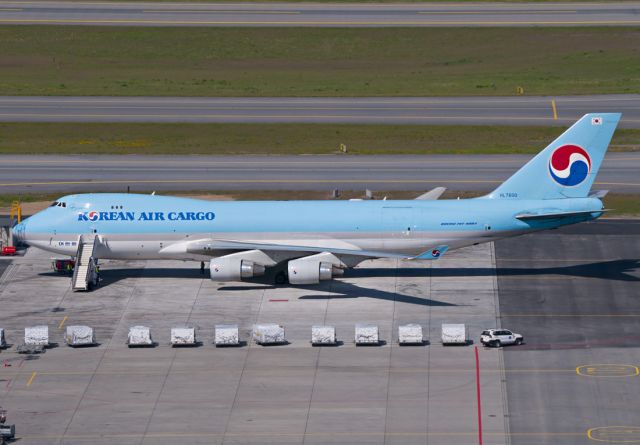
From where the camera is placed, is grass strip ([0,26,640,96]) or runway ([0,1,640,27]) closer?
Result: grass strip ([0,26,640,96])

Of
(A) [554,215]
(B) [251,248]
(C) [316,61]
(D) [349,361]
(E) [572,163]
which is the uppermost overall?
(C) [316,61]

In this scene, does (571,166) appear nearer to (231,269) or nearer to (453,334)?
(453,334)

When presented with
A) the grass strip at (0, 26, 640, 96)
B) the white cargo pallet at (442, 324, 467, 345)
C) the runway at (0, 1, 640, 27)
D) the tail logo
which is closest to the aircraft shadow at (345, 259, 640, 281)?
the tail logo

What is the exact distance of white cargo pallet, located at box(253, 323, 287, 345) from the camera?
6297 cm

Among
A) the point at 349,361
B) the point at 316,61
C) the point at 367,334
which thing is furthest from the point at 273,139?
the point at 349,361

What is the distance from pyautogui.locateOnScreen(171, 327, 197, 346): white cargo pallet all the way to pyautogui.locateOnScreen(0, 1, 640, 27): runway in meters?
92.2

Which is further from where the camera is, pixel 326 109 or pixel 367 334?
pixel 326 109

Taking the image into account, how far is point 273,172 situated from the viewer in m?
99.9

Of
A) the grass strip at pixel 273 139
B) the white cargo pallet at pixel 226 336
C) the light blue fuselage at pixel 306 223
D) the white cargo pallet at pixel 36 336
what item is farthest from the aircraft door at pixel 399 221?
the grass strip at pixel 273 139

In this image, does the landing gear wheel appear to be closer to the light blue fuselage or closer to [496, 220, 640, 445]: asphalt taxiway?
the light blue fuselage

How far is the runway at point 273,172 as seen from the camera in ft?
313

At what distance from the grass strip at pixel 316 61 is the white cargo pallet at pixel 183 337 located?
218 ft

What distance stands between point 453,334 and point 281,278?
14233 millimetres

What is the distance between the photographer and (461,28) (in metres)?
148
